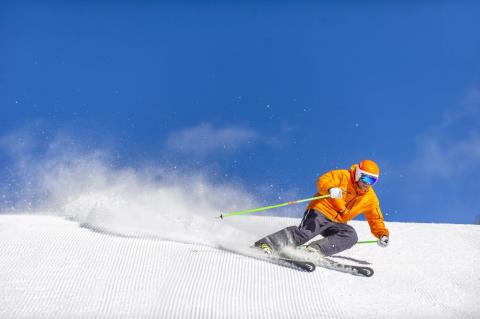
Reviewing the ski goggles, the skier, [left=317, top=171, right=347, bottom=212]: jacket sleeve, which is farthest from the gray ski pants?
the ski goggles

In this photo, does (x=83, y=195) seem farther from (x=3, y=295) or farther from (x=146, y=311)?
(x=146, y=311)

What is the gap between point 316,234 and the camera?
4965 millimetres

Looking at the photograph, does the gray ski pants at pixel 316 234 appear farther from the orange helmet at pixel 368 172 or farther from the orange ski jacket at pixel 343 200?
the orange helmet at pixel 368 172

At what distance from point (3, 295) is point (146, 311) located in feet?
3.34

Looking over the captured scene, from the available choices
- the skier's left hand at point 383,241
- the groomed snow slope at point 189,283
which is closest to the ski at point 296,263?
the groomed snow slope at point 189,283

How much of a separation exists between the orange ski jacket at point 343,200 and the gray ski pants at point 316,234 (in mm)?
69

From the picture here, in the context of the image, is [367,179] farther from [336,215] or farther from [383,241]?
[383,241]

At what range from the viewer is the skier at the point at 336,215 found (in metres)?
4.83

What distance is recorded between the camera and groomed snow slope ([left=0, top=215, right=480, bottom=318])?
3541 millimetres

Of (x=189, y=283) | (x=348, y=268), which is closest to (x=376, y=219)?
(x=348, y=268)

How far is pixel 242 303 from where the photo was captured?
368cm

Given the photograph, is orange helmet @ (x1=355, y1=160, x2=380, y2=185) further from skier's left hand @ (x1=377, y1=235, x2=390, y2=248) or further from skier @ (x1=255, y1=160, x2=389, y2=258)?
skier's left hand @ (x1=377, y1=235, x2=390, y2=248)

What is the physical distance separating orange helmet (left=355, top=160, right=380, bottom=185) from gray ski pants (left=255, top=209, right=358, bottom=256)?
0.50 metres

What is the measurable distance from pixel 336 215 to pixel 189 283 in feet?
5.80
